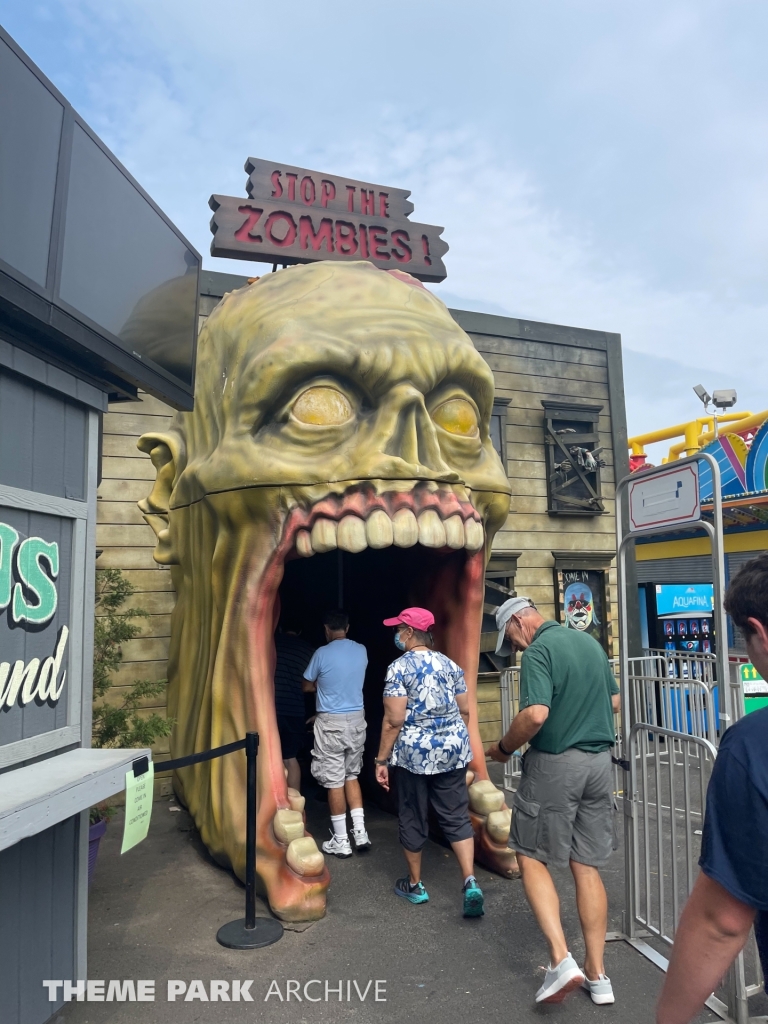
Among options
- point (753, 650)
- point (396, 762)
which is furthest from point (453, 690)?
point (753, 650)

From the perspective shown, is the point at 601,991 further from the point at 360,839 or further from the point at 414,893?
the point at 360,839

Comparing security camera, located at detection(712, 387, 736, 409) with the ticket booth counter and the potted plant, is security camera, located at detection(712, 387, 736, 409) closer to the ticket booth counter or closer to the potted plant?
the potted plant

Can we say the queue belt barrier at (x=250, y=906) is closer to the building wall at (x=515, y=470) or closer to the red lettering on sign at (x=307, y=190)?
the building wall at (x=515, y=470)

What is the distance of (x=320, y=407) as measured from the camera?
165 inches

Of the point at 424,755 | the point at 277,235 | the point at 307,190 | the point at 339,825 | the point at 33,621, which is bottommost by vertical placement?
the point at 339,825

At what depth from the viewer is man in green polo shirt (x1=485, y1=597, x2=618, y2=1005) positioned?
9.91 feet

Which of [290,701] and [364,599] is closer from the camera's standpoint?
[290,701]

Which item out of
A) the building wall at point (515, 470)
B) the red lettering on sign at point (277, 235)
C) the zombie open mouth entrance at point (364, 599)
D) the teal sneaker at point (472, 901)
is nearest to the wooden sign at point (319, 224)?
the red lettering on sign at point (277, 235)

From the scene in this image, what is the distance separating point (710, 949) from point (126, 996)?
261cm

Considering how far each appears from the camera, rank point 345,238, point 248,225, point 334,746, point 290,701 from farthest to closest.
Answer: point 345,238, point 248,225, point 290,701, point 334,746

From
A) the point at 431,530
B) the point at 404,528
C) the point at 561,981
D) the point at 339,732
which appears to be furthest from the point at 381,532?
the point at 561,981

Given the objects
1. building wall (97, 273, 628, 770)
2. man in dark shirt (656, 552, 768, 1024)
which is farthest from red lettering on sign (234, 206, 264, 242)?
man in dark shirt (656, 552, 768, 1024)

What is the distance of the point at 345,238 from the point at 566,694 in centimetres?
487

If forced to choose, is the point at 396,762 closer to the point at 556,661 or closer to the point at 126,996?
the point at 556,661
